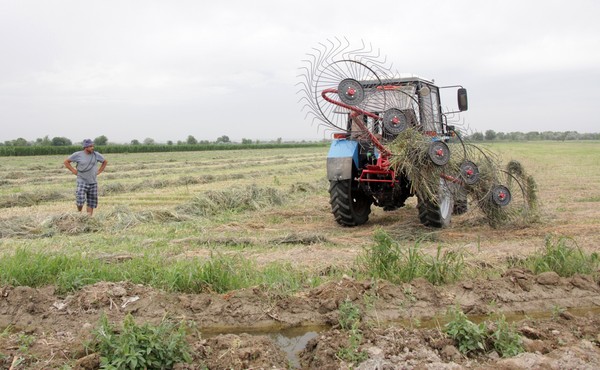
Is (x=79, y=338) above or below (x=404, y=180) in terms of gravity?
below

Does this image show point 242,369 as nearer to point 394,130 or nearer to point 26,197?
point 394,130

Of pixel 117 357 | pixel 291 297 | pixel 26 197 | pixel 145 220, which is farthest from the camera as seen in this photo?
pixel 26 197

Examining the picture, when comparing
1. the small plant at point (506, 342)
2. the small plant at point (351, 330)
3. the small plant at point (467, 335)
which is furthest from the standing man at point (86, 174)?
the small plant at point (506, 342)

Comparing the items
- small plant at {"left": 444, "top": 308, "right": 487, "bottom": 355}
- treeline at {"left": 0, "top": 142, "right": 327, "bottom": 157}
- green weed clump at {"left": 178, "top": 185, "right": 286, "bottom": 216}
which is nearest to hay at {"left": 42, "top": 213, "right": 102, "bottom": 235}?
green weed clump at {"left": 178, "top": 185, "right": 286, "bottom": 216}

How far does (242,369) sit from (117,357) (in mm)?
738

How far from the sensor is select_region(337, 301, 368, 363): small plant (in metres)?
3.27

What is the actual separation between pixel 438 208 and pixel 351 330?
4398 millimetres

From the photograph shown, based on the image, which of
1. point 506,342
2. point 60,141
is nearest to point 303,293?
point 506,342

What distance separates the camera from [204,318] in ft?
13.5

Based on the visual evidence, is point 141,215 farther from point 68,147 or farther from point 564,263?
point 68,147

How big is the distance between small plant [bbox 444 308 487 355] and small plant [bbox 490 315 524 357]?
79 mm

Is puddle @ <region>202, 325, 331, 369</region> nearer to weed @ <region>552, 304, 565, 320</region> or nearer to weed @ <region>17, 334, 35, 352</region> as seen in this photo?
weed @ <region>17, 334, 35, 352</region>

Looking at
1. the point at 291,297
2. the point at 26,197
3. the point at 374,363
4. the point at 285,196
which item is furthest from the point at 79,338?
the point at 26,197

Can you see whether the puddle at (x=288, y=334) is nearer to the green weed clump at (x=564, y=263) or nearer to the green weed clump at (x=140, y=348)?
the green weed clump at (x=140, y=348)
